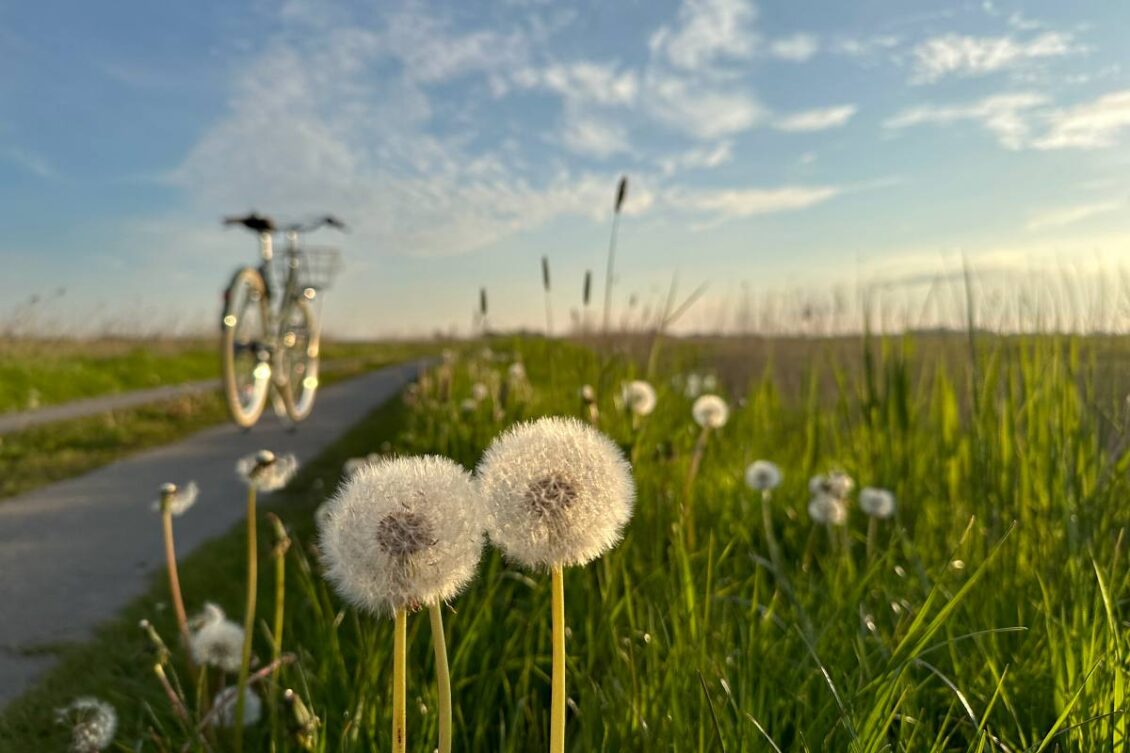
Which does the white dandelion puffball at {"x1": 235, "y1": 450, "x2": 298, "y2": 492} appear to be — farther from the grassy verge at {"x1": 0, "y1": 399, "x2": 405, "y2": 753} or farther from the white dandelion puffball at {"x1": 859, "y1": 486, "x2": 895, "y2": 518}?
the white dandelion puffball at {"x1": 859, "y1": 486, "x2": 895, "y2": 518}

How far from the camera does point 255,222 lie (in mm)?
8969

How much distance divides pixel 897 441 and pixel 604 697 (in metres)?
3.10

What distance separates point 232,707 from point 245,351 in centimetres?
630

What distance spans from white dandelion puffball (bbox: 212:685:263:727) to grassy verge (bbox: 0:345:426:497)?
4589 millimetres

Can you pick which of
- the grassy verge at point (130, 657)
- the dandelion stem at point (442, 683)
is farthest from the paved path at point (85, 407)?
the dandelion stem at point (442, 683)

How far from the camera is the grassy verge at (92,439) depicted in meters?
6.94

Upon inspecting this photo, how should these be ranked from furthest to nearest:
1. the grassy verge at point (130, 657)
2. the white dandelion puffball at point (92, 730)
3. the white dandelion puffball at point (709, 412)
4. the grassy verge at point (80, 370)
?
the grassy verge at point (80, 370)
the white dandelion puffball at point (709, 412)
the grassy verge at point (130, 657)
the white dandelion puffball at point (92, 730)

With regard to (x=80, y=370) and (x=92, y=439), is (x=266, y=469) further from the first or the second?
(x=80, y=370)

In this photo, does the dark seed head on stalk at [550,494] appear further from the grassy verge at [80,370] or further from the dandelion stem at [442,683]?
the grassy verge at [80,370]

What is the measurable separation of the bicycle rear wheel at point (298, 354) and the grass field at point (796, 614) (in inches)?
167

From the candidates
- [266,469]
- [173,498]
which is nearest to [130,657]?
[173,498]

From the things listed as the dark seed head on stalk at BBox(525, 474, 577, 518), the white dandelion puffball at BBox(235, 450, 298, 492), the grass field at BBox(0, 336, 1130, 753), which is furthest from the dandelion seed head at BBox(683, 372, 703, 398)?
the dark seed head on stalk at BBox(525, 474, 577, 518)

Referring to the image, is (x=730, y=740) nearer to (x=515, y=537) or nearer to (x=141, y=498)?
(x=515, y=537)

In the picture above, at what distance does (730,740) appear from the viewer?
157cm
